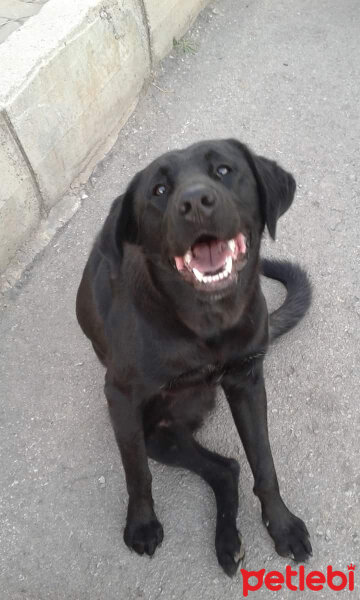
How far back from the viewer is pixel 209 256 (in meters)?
1.68

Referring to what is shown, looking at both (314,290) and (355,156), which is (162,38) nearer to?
(355,156)

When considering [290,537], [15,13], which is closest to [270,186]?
[290,537]

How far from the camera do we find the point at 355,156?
3.25 metres

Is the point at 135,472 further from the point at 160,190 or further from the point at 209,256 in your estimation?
the point at 160,190

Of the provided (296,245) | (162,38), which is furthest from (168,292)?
(162,38)

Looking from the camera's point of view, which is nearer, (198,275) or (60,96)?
(198,275)

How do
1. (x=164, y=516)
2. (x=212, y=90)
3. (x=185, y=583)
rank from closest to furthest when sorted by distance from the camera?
(x=185, y=583), (x=164, y=516), (x=212, y=90)

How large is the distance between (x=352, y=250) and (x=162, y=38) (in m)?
2.00

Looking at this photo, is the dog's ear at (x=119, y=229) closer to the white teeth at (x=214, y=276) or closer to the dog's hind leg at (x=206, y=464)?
the white teeth at (x=214, y=276)

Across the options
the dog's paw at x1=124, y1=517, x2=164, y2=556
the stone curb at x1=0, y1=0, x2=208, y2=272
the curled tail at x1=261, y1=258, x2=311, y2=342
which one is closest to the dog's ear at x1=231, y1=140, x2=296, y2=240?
the curled tail at x1=261, y1=258, x2=311, y2=342

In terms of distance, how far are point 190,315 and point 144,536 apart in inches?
31.5

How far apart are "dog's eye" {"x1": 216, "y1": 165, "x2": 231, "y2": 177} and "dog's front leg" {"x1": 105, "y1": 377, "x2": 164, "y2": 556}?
745mm
